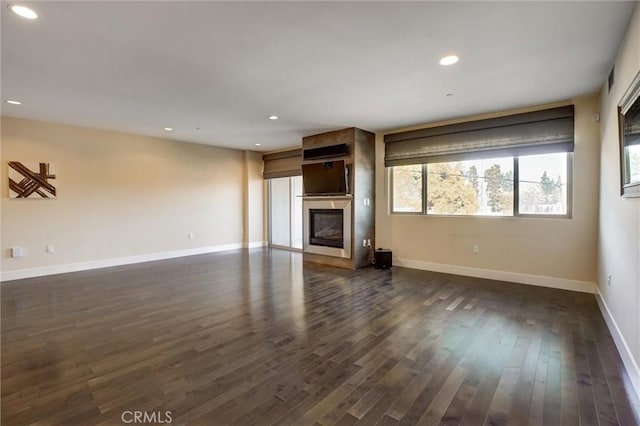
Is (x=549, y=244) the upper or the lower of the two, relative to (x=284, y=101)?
lower

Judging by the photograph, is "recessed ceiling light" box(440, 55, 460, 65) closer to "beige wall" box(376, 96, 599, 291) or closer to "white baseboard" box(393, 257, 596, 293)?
"beige wall" box(376, 96, 599, 291)

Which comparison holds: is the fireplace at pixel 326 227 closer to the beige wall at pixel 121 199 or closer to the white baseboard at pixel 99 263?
the beige wall at pixel 121 199

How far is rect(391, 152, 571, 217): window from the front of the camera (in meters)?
4.38

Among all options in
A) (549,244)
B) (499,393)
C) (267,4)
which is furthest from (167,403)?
(549,244)

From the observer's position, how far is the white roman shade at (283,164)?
764cm

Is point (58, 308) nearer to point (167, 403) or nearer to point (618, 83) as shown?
point (167, 403)

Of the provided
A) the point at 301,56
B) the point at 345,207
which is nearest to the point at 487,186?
the point at 345,207

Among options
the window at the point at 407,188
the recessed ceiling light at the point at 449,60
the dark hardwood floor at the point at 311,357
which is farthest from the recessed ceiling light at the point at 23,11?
the window at the point at 407,188

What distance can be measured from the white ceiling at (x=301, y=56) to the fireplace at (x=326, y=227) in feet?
6.90

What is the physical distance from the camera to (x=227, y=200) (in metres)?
7.96

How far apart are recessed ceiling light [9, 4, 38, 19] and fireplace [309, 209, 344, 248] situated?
468cm

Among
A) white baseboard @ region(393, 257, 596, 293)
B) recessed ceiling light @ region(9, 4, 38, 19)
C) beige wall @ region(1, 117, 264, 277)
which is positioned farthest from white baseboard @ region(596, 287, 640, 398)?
beige wall @ region(1, 117, 264, 277)

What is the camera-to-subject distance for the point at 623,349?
2418 mm

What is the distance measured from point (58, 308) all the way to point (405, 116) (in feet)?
17.6
